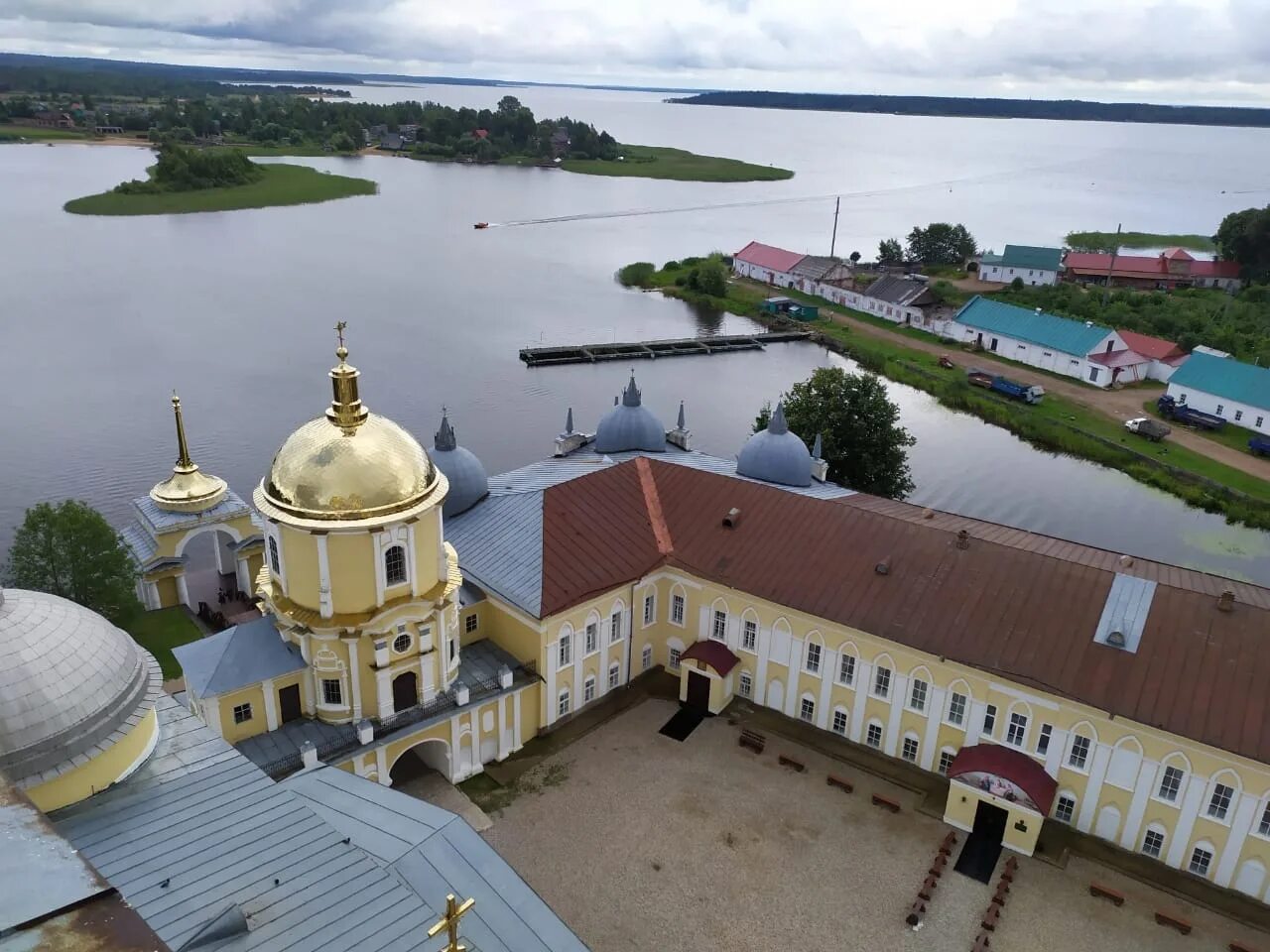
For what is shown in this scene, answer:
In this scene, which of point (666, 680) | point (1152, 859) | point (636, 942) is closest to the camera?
point (636, 942)

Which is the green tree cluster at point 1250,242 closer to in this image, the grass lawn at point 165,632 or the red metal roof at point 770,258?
the red metal roof at point 770,258

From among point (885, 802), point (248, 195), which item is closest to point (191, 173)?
point (248, 195)

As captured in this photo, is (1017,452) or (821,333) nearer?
(1017,452)

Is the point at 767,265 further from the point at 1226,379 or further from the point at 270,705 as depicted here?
the point at 270,705

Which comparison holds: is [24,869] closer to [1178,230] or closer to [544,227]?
[544,227]

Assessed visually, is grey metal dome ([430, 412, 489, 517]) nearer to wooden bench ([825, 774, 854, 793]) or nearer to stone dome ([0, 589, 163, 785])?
wooden bench ([825, 774, 854, 793])

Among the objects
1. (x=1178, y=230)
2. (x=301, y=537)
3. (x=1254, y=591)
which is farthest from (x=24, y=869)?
(x=1178, y=230)

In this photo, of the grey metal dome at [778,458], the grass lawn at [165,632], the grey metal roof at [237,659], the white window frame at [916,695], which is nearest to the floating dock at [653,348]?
the grey metal dome at [778,458]
